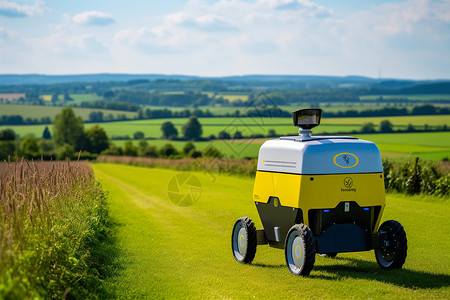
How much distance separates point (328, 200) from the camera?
32.3 feet

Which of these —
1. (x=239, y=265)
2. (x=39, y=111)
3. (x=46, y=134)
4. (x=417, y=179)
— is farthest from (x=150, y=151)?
(x=39, y=111)

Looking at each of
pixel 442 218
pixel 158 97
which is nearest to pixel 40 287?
pixel 442 218

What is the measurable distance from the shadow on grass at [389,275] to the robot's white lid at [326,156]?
5.67ft

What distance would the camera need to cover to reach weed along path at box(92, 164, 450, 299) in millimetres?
9062

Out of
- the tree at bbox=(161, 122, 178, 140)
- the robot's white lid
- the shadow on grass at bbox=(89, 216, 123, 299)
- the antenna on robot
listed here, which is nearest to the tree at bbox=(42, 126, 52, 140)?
the tree at bbox=(161, 122, 178, 140)

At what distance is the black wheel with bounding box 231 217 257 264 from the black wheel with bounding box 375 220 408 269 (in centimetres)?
226

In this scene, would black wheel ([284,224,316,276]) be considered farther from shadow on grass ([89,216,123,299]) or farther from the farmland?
the farmland

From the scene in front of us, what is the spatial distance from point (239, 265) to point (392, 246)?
2.79 meters

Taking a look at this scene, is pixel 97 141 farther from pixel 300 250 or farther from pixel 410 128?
pixel 300 250

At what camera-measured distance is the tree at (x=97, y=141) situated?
75938mm

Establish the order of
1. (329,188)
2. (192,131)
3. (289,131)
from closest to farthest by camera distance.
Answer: (329,188) < (289,131) < (192,131)

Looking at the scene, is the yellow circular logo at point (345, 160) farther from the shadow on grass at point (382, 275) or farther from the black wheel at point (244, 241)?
the black wheel at point (244, 241)

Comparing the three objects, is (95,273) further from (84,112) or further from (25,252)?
(84,112)

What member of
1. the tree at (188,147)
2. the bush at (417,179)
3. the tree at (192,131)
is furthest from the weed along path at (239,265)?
the tree at (192,131)
